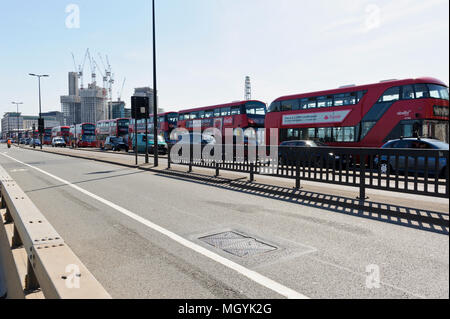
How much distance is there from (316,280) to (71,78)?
217 meters

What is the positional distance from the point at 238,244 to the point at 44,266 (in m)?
2.56

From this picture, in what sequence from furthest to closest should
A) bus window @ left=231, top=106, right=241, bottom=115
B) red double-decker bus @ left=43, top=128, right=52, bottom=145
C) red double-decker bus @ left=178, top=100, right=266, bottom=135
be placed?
1. red double-decker bus @ left=43, top=128, right=52, bottom=145
2. bus window @ left=231, top=106, right=241, bottom=115
3. red double-decker bus @ left=178, top=100, right=266, bottom=135

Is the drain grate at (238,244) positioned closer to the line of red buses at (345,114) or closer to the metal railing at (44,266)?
the metal railing at (44,266)

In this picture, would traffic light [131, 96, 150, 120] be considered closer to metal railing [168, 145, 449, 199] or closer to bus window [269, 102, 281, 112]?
bus window [269, 102, 281, 112]

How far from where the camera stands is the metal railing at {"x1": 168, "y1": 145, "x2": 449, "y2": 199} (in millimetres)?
5715

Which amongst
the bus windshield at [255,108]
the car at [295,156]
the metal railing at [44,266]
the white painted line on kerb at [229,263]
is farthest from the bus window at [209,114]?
the metal railing at [44,266]

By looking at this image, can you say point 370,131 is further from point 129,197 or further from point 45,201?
point 45,201

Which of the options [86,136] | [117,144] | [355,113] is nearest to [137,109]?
[355,113]

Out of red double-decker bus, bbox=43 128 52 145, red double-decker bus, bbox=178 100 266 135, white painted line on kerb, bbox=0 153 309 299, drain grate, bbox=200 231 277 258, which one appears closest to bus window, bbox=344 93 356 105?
red double-decker bus, bbox=178 100 266 135

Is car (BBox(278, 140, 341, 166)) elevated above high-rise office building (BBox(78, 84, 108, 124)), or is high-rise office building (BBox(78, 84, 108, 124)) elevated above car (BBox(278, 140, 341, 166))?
high-rise office building (BBox(78, 84, 108, 124))

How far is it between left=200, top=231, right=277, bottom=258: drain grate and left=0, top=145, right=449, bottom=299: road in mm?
41

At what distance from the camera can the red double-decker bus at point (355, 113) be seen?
1402cm

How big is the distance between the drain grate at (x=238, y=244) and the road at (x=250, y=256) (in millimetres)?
41
